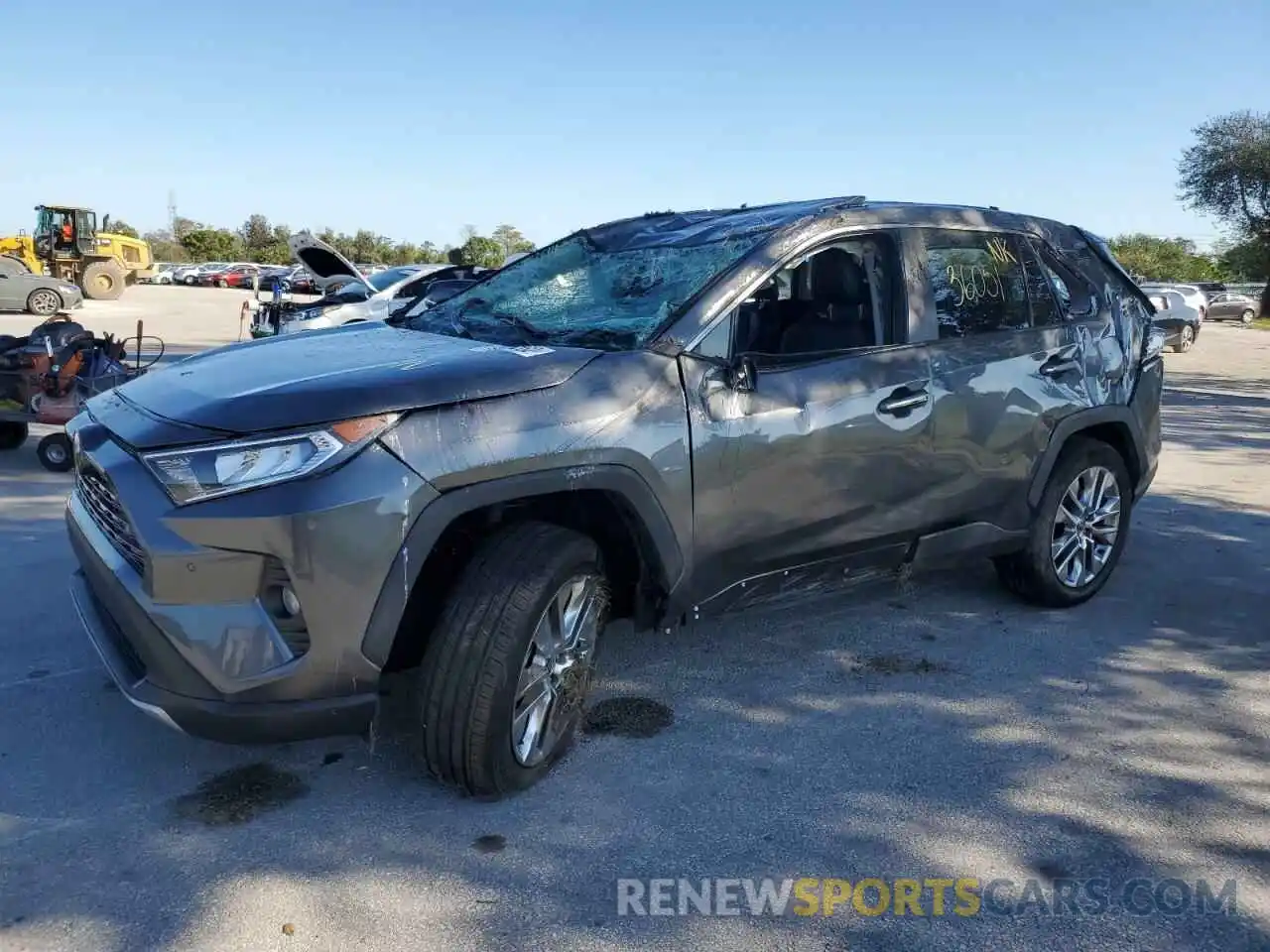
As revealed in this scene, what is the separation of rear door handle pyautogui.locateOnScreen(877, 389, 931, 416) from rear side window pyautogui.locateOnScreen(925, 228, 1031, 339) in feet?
1.06

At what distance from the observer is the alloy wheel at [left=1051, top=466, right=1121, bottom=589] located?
4867 millimetres

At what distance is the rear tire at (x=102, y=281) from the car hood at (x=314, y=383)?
32413 millimetres

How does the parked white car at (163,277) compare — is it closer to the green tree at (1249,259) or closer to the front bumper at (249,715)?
the green tree at (1249,259)

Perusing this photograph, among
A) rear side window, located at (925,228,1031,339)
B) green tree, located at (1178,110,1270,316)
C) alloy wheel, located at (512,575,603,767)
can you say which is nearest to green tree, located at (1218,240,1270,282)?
green tree, located at (1178,110,1270,316)

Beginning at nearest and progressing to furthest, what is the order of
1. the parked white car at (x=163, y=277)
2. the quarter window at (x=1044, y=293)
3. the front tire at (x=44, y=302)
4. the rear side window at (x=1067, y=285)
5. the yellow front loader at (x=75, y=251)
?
the quarter window at (x=1044, y=293) < the rear side window at (x=1067, y=285) < the front tire at (x=44, y=302) < the yellow front loader at (x=75, y=251) < the parked white car at (x=163, y=277)

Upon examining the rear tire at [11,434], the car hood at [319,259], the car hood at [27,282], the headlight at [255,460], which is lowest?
the rear tire at [11,434]

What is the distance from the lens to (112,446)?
3004 mm

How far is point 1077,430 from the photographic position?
4.75 metres

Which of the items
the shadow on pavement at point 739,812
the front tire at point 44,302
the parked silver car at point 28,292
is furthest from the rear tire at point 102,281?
the shadow on pavement at point 739,812

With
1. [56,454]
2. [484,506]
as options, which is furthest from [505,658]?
[56,454]

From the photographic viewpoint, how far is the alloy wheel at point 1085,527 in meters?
4.87

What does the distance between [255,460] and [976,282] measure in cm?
310

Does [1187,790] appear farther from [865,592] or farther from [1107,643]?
[865,592]

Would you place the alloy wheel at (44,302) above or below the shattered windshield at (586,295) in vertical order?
above
